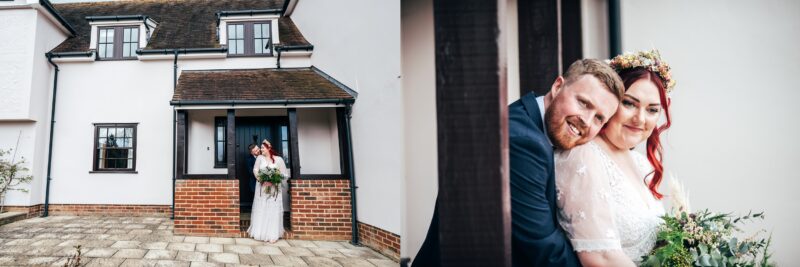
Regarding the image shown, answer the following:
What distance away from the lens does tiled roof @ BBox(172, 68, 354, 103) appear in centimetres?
559

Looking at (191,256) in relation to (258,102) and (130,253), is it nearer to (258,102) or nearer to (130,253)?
(130,253)

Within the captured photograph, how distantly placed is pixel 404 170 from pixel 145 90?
7002 mm

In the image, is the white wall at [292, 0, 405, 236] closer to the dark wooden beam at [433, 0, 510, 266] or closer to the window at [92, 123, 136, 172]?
the dark wooden beam at [433, 0, 510, 266]

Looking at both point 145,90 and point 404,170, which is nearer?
point 404,170

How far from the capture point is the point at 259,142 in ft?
21.4

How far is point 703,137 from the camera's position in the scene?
2029mm

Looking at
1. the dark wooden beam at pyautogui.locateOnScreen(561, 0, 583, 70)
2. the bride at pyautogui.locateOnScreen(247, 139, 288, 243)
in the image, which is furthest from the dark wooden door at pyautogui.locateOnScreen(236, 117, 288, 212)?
the dark wooden beam at pyautogui.locateOnScreen(561, 0, 583, 70)

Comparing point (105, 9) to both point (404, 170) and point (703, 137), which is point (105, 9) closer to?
point (404, 170)

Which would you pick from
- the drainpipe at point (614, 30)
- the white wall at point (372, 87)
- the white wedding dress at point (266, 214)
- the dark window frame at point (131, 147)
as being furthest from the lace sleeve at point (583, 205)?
the dark window frame at point (131, 147)

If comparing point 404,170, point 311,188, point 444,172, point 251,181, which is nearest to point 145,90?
point 251,181

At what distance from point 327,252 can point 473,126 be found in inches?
154

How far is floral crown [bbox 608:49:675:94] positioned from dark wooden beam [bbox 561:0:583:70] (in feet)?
0.60

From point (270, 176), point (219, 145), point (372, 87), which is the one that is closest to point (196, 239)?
point (270, 176)

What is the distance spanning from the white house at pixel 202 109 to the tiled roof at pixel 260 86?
0.09 ft
